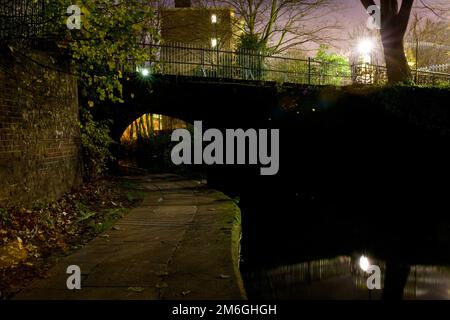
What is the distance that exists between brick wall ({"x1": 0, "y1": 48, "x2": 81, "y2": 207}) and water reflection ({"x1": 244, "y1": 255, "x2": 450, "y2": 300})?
13.7 feet

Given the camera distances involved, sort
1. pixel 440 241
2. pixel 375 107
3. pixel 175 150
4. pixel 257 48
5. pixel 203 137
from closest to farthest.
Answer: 1. pixel 440 241
2. pixel 375 107
3. pixel 203 137
4. pixel 175 150
5. pixel 257 48

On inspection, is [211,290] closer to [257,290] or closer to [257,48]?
[257,290]

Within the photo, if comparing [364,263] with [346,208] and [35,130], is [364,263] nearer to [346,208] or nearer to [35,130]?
[346,208]

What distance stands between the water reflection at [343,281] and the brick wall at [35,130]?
4.18 meters

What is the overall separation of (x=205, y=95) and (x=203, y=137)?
409 cm

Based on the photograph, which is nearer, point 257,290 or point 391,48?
point 257,290

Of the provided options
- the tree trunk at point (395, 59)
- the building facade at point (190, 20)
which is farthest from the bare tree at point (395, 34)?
the building facade at point (190, 20)

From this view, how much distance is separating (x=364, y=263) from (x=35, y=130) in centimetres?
647

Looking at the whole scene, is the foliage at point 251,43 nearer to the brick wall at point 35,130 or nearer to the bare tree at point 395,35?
the bare tree at point 395,35

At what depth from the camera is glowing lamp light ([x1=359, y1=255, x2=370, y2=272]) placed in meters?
7.04

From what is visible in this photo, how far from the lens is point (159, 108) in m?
17.5

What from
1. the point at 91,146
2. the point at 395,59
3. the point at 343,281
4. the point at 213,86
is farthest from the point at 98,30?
the point at 395,59

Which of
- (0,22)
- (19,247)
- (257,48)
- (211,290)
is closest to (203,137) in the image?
(257,48)

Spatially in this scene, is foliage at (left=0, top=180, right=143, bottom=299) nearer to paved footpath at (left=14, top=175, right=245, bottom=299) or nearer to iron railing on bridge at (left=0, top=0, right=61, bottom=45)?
paved footpath at (left=14, top=175, right=245, bottom=299)
